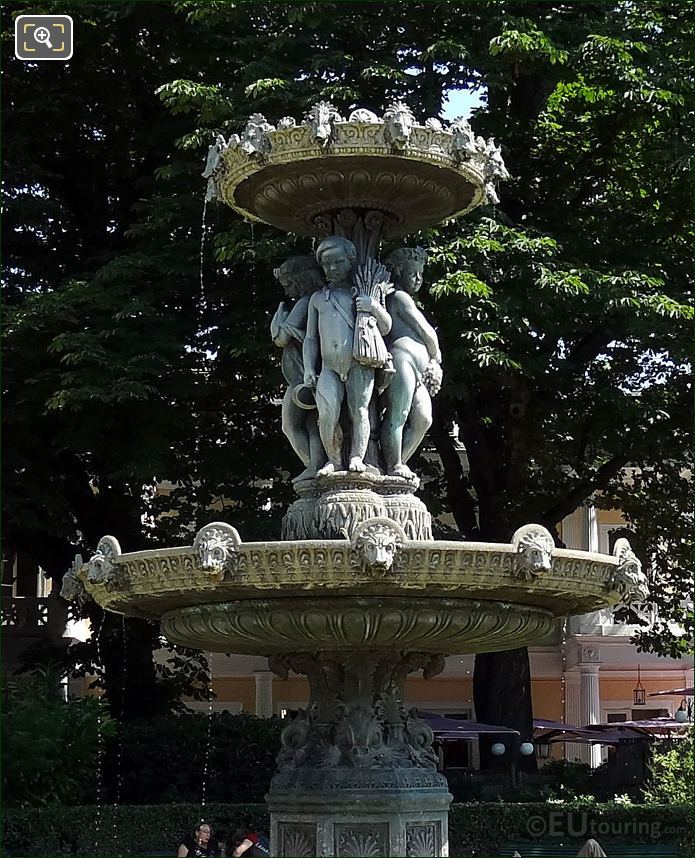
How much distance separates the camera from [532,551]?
8164 millimetres

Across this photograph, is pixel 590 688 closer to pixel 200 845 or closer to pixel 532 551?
pixel 200 845

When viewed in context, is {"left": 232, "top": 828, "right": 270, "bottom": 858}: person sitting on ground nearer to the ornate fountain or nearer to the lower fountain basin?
the ornate fountain

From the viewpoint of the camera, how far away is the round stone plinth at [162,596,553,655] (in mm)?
8453

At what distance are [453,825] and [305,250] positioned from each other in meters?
6.97

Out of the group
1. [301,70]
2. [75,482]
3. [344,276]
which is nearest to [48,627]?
[75,482]

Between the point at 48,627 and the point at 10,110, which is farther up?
the point at 10,110

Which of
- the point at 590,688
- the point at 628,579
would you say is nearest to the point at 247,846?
the point at 628,579

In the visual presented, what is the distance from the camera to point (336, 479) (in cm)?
952

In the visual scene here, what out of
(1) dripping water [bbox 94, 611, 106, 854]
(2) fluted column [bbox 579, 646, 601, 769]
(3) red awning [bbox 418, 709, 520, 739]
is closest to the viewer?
(1) dripping water [bbox 94, 611, 106, 854]

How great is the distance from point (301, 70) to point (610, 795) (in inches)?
416

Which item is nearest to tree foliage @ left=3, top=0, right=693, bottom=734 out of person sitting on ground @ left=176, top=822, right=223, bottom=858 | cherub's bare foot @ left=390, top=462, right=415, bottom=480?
person sitting on ground @ left=176, top=822, right=223, bottom=858

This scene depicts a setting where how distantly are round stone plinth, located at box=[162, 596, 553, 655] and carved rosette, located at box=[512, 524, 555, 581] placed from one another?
1.78ft

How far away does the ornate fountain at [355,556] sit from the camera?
817cm

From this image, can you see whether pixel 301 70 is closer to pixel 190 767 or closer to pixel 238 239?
pixel 238 239
